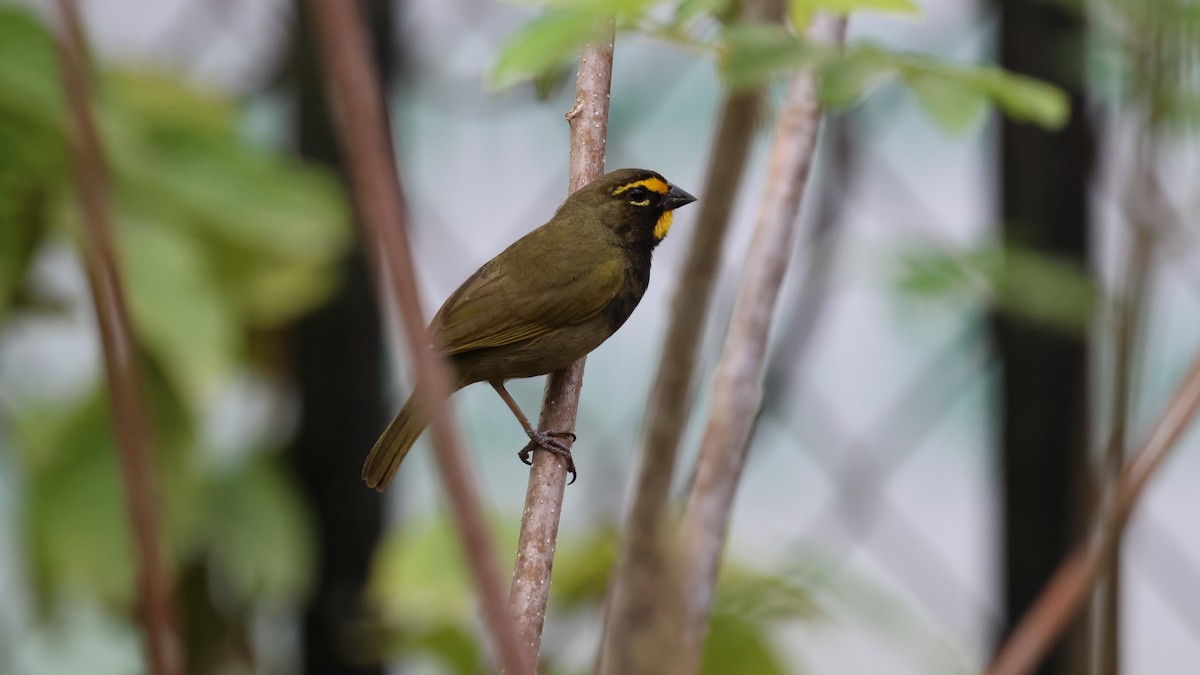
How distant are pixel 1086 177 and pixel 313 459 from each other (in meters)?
3.17

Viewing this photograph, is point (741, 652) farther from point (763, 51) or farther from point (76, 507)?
point (763, 51)

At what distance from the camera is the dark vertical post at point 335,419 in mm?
5336

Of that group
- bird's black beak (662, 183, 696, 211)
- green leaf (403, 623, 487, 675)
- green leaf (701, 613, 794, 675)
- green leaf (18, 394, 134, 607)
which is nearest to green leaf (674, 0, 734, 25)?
bird's black beak (662, 183, 696, 211)

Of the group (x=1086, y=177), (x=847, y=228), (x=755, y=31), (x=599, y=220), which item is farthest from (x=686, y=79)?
(x=755, y=31)

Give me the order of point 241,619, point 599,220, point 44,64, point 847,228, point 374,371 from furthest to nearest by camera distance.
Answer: point 374,371
point 847,228
point 241,619
point 44,64
point 599,220

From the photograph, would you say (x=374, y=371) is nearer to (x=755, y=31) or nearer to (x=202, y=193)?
(x=202, y=193)

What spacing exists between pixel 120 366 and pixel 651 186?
84.6 inches

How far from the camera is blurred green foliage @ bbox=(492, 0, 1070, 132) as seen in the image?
1.13 metres

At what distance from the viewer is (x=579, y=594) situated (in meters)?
3.78

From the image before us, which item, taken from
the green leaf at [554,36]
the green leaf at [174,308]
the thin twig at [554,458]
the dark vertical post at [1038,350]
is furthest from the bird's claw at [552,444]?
the dark vertical post at [1038,350]

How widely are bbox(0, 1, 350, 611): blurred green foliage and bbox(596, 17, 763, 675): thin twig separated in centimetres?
286

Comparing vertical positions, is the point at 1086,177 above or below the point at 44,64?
below

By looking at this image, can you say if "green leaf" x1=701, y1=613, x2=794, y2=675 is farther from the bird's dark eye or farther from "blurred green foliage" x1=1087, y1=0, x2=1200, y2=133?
"blurred green foliage" x1=1087, y1=0, x2=1200, y2=133

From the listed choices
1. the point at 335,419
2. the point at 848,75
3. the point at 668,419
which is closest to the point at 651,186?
the point at 848,75
